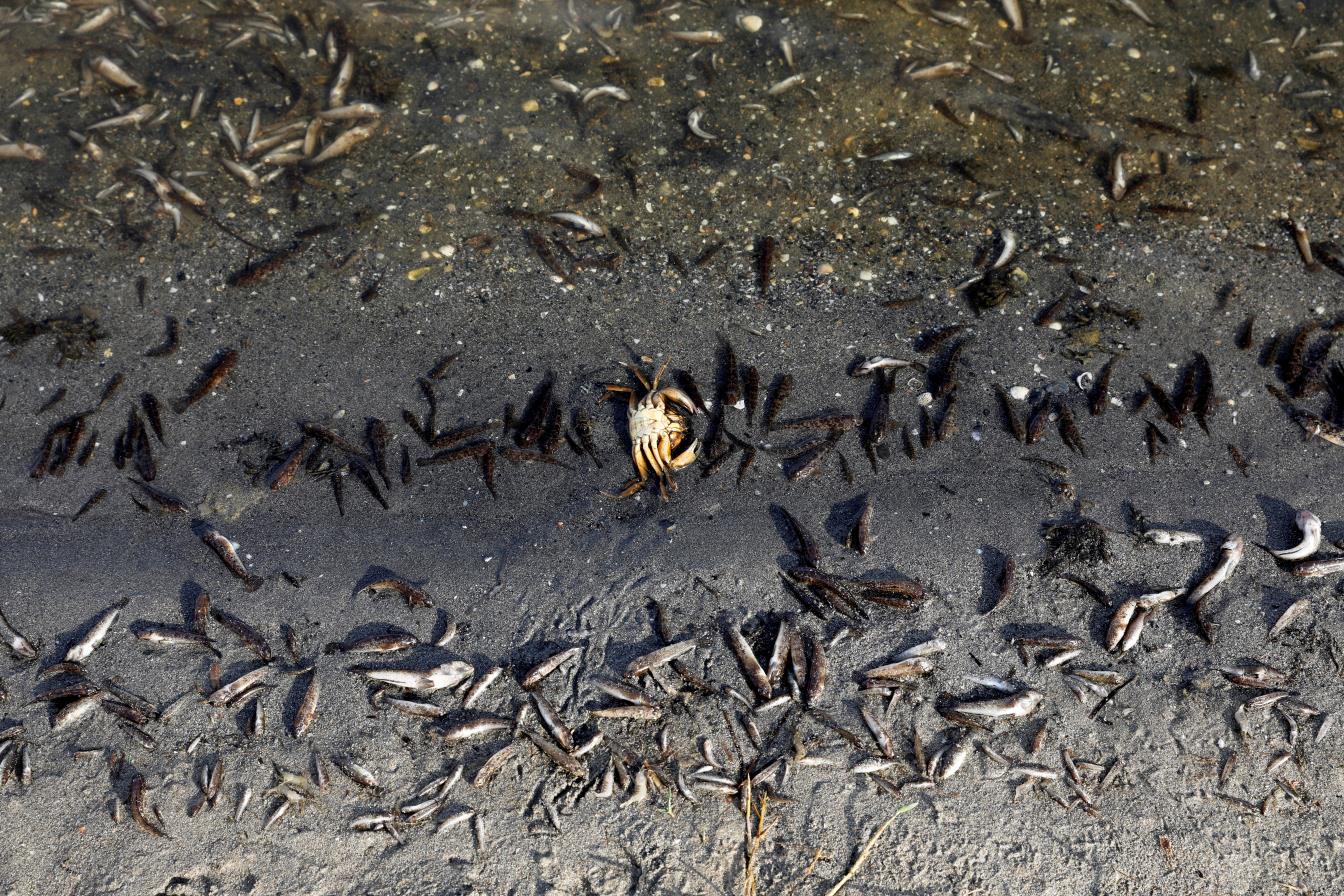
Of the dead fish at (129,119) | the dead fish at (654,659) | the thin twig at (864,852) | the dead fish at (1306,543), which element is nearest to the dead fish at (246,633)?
the dead fish at (654,659)

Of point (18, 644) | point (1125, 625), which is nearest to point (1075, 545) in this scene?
point (1125, 625)

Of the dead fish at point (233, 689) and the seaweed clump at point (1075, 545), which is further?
the seaweed clump at point (1075, 545)

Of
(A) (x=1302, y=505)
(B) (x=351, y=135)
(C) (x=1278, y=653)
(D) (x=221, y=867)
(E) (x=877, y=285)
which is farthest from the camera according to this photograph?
(B) (x=351, y=135)

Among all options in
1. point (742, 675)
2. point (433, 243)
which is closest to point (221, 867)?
point (742, 675)

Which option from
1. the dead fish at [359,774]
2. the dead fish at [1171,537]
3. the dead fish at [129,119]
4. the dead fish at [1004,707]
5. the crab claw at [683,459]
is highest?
the dead fish at [129,119]

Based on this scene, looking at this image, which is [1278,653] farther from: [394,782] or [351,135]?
[351,135]

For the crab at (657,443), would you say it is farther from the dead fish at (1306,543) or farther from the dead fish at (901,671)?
the dead fish at (1306,543)

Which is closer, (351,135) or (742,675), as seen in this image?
(742,675)
